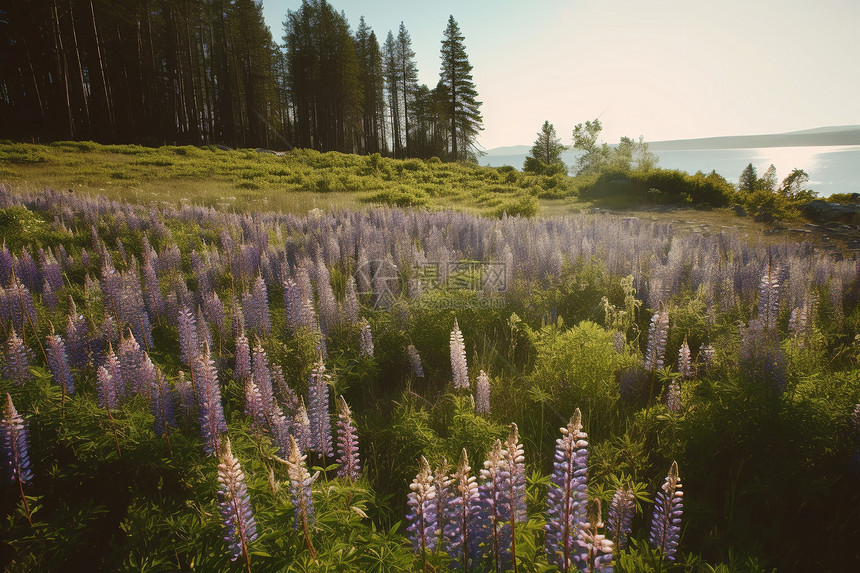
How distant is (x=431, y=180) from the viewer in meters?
29.9

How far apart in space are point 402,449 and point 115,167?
27.4m

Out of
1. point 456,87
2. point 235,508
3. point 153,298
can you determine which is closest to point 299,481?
point 235,508

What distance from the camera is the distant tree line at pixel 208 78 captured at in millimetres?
39375

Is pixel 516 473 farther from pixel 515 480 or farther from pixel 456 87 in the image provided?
pixel 456 87

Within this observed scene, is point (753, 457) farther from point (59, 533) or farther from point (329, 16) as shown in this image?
point (329, 16)

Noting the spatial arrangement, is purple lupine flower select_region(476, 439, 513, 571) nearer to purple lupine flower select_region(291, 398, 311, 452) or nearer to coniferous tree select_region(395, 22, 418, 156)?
purple lupine flower select_region(291, 398, 311, 452)

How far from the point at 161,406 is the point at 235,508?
59.6 inches

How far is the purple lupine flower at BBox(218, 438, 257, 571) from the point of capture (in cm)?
148

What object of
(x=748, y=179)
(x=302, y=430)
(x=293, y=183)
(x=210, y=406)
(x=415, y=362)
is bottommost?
(x=415, y=362)

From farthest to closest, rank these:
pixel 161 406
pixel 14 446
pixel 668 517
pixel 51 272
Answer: pixel 51 272, pixel 161 406, pixel 14 446, pixel 668 517

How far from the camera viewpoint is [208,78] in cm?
5638

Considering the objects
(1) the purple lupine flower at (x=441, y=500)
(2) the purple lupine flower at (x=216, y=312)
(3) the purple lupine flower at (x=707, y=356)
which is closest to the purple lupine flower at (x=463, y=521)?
(1) the purple lupine flower at (x=441, y=500)

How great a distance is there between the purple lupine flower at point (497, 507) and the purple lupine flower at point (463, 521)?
0.12 feet

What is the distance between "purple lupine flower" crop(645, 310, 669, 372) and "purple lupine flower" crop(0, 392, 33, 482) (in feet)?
13.8
